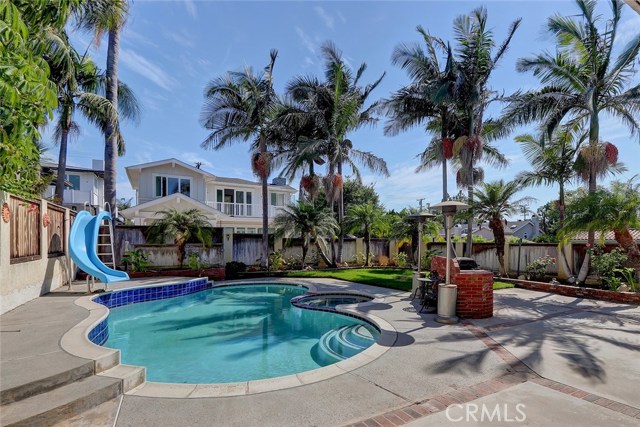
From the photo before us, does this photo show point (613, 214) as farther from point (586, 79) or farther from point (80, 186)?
point (80, 186)

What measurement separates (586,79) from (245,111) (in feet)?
49.6

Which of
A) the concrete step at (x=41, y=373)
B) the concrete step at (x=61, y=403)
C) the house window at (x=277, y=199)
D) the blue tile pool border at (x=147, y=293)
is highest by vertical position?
the house window at (x=277, y=199)

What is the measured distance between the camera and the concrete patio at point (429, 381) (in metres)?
3.37

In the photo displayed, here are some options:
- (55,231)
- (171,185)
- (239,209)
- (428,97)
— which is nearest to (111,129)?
(55,231)

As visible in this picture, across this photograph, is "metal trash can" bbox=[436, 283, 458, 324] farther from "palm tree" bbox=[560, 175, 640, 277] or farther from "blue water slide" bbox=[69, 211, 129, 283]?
"blue water slide" bbox=[69, 211, 129, 283]

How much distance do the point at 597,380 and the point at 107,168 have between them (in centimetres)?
1711

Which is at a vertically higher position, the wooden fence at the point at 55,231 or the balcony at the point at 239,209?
the balcony at the point at 239,209

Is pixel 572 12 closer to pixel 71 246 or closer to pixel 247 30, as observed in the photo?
pixel 247 30

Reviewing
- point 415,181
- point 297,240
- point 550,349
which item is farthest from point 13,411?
point 415,181

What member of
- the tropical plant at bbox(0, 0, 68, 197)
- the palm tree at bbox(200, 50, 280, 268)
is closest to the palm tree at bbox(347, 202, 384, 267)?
the palm tree at bbox(200, 50, 280, 268)

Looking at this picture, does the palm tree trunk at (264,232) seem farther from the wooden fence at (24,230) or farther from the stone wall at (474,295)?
the stone wall at (474,295)

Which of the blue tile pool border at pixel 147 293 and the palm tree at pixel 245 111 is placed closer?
→ the blue tile pool border at pixel 147 293

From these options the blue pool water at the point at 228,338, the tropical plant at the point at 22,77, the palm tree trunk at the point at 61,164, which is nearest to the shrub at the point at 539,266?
the blue pool water at the point at 228,338

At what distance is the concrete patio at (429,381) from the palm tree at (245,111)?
39.0 ft
